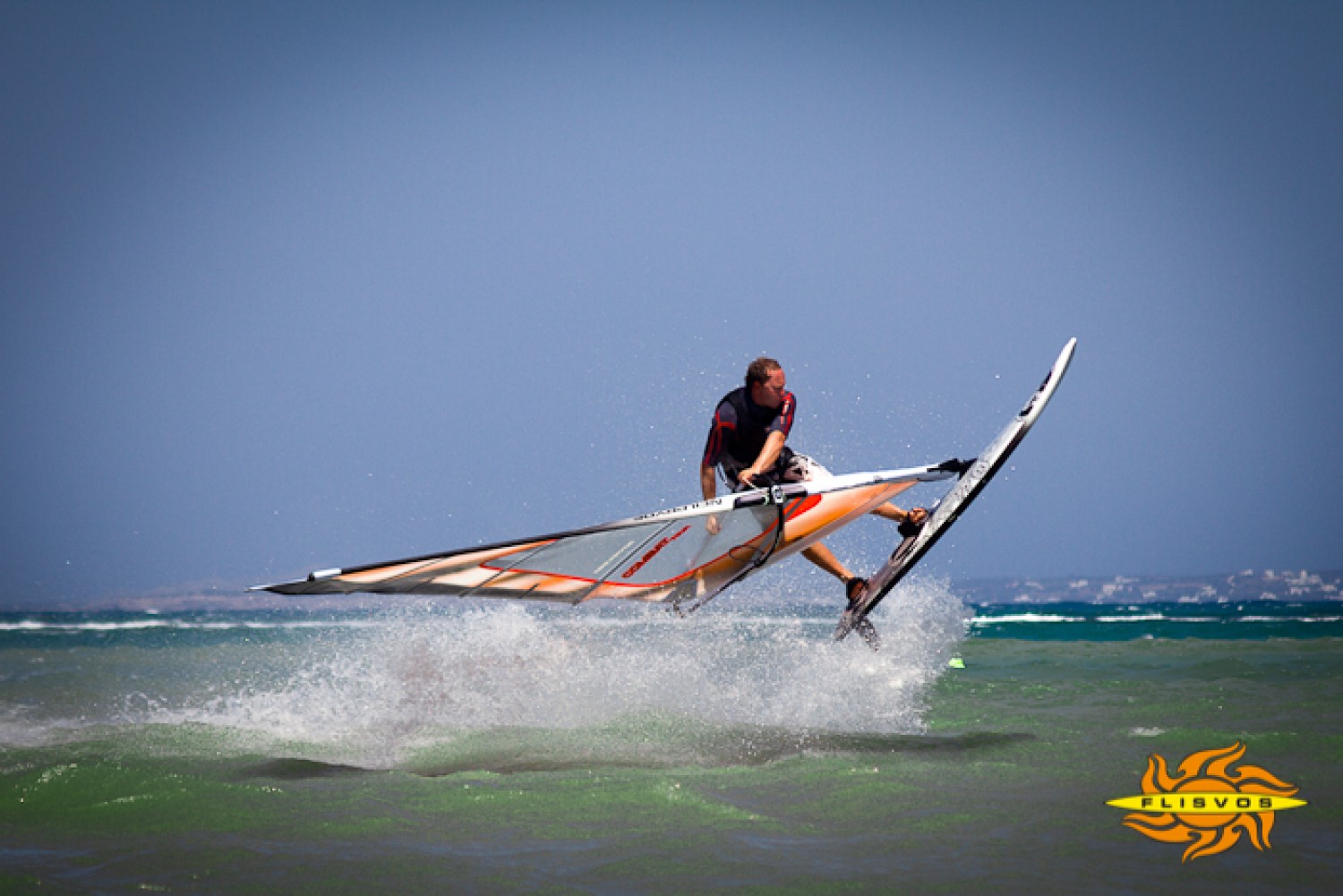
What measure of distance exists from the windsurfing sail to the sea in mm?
324

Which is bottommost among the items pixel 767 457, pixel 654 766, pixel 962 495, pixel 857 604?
pixel 654 766

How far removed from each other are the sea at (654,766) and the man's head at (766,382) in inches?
59.1

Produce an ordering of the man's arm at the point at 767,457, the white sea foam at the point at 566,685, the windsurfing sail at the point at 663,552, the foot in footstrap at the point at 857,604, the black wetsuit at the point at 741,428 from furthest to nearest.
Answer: the foot in footstrap at the point at 857,604 < the black wetsuit at the point at 741,428 < the white sea foam at the point at 566,685 < the man's arm at the point at 767,457 < the windsurfing sail at the point at 663,552

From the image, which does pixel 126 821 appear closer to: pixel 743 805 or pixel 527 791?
pixel 527 791

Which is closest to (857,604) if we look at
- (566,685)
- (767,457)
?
(767,457)

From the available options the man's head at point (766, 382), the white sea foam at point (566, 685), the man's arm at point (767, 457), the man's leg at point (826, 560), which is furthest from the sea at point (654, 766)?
the man's head at point (766, 382)

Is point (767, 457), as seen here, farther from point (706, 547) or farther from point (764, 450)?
point (706, 547)

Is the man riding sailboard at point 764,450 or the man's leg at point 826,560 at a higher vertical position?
the man riding sailboard at point 764,450

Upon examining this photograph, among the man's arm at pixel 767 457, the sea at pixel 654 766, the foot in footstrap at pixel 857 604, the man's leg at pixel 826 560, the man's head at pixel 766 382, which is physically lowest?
the sea at pixel 654 766

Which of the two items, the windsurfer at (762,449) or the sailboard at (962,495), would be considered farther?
the windsurfer at (762,449)

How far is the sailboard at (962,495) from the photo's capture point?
19.2 ft

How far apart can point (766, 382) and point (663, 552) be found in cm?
122

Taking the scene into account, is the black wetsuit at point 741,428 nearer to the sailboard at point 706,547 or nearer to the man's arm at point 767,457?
the man's arm at point 767,457

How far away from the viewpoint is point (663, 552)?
5879mm
